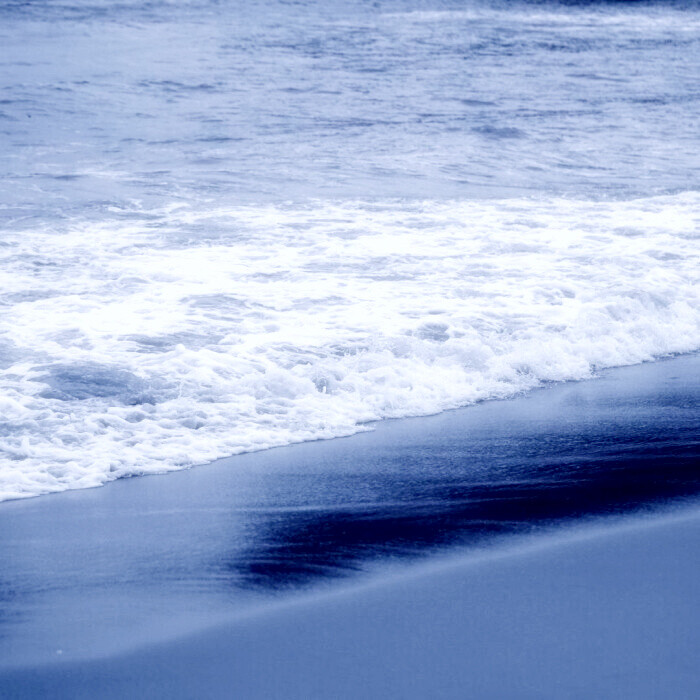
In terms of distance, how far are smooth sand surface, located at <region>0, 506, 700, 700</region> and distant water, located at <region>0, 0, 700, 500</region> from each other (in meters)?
1.44

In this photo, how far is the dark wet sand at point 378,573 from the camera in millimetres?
3211

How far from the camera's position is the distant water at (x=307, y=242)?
551 cm

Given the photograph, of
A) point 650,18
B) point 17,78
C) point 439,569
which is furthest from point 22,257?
point 650,18

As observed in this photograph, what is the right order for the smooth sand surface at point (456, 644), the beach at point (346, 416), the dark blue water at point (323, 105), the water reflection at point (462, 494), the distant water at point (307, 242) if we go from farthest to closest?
1. the dark blue water at point (323, 105)
2. the distant water at point (307, 242)
3. the water reflection at point (462, 494)
4. the beach at point (346, 416)
5. the smooth sand surface at point (456, 644)

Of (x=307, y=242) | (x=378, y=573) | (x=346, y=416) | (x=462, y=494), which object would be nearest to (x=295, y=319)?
(x=346, y=416)

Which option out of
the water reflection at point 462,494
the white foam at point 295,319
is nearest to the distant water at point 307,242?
the white foam at point 295,319

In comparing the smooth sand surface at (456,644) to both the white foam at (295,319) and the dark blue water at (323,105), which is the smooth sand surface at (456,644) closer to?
the white foam at (295,319)

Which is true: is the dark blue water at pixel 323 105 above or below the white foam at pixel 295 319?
above

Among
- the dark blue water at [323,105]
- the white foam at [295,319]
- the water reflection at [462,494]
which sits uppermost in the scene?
the dark blue water at [323,105]

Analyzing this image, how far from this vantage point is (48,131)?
13.6m

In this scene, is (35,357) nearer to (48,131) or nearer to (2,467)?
(2,467)

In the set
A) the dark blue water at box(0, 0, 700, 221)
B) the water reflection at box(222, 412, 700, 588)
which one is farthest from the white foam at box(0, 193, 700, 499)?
the dark blue water at box(0, 0, 700, 221)

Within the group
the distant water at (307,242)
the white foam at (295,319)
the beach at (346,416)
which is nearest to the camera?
the beach at (346,416)

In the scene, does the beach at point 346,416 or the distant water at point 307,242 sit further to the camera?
the distant water at point 307,242
